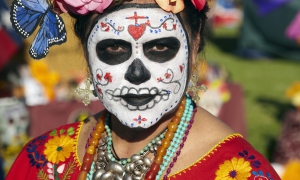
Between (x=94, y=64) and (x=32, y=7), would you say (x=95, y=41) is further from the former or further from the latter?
(x=32, y=7)

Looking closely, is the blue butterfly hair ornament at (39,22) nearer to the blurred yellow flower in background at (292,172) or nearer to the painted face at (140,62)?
the painted face at (140,62)

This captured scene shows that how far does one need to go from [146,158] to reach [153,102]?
27 centimetres

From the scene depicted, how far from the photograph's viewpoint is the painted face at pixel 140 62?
2.18 meters

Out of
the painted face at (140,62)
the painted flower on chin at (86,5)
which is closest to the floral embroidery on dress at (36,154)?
the painted face at (140,62)

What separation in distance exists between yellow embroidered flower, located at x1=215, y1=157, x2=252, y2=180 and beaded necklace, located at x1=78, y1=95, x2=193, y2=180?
0.75 feet

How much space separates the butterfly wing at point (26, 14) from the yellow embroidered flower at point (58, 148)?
56 cm

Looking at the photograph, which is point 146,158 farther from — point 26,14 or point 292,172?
point 292,172

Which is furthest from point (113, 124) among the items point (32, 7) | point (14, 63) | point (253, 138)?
point (14, 63)

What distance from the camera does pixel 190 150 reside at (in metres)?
2.28

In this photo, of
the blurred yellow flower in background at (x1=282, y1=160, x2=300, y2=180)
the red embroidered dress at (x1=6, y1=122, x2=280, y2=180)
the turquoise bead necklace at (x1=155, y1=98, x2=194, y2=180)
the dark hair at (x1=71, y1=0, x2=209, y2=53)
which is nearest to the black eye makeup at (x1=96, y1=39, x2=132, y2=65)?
the dark hair at (x1=71, y1=0, x2=209, y2=53)

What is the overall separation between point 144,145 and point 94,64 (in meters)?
0.42

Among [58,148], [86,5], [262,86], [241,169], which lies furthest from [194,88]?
[262,86]

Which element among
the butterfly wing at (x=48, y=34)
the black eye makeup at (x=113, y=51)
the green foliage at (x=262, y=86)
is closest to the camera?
the black eye makeup at (x=113, y=51)

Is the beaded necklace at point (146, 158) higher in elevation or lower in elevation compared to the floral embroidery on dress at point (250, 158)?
lower
